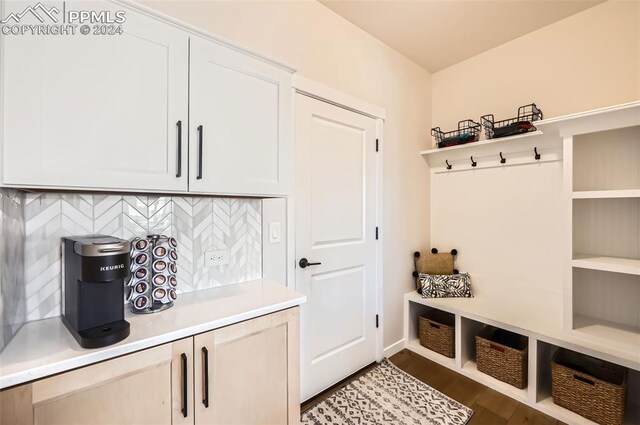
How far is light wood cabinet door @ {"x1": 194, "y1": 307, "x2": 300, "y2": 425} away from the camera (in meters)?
1.07

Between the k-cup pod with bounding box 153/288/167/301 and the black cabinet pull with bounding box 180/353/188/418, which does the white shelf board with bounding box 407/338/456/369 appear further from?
the k-cup pod with bounding box 153/288/167/301

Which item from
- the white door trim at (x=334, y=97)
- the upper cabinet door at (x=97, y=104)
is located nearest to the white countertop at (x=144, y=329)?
the upper cabinet door at (x=97, y=104)

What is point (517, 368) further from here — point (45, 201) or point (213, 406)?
point (45, 201)

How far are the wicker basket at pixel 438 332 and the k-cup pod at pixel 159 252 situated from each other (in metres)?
2.29

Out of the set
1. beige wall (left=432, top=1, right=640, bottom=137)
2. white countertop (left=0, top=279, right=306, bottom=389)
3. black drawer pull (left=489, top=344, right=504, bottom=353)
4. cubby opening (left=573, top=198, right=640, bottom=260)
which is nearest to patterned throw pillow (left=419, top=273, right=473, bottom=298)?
black drawer pull (left=489, top=344, right=504, bottom=353)

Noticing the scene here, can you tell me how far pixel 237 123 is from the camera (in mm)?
1321

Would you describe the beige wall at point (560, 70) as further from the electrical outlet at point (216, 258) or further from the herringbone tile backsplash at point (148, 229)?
the electrical outlet at point (216, 258)

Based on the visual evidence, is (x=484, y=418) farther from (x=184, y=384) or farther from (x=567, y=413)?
(x=184, y=384)

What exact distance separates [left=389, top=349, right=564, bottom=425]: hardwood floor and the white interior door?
0.40 metres

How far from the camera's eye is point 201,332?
1.06 m

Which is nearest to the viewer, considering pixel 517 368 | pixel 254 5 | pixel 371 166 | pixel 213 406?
pixel 213 406

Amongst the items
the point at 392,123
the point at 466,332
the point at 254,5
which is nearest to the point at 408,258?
the point at 466,332

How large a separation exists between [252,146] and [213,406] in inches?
44.0

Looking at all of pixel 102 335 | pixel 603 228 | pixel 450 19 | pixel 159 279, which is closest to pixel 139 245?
pixel 159 279
